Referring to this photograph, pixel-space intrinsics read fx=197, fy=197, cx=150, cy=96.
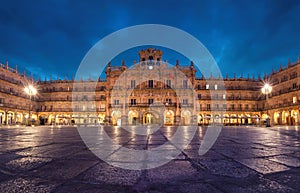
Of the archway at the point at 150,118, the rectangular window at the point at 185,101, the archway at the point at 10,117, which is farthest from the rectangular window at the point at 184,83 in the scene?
the archway at the point at 10,117

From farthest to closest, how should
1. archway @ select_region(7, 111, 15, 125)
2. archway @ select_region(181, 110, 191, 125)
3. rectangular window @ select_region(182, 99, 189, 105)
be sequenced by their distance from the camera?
rectangular window @ select_region(182, 99, 189, 105), archway @ select_region(181, 110, 191, 125), archway @ select_region(7, 111, 15, 125)

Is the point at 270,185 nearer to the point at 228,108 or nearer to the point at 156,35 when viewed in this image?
the point at 156,35

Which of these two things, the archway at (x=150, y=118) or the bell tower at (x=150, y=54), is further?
the bell tower at (x=150, y=54)

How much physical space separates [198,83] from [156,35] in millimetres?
40049

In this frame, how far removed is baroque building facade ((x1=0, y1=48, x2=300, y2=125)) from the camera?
3788 cm

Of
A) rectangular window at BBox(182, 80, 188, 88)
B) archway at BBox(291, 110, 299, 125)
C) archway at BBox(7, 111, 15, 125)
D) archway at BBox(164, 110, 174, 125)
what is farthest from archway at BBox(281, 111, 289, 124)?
archway at BBox(7, 111, 15, 125)

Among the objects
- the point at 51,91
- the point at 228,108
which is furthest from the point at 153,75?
the point at 51,91

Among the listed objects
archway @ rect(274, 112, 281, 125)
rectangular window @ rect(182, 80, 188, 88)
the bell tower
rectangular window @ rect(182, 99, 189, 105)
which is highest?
the bell tower

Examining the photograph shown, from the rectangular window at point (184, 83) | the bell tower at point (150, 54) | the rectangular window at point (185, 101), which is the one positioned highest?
the bell tower at point (150, 54)

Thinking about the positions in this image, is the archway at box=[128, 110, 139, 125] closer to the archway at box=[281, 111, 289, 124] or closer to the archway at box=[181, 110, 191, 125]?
the archway at box=[181, 110, 191, 125]

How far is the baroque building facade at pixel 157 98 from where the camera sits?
37.9 m

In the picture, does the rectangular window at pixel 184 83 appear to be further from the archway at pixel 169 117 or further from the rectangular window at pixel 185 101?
the archway at pixel 169 117

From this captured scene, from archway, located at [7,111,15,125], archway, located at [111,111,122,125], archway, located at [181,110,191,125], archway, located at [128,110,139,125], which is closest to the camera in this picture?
archway, located at [7,111,15,125]

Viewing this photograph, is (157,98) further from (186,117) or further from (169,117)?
(186,117)
